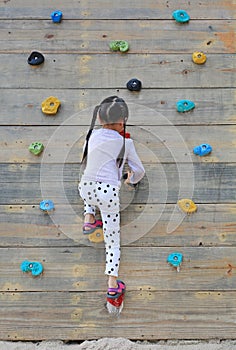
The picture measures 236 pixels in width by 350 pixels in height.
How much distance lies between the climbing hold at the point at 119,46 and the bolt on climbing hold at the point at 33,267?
2.53 ft

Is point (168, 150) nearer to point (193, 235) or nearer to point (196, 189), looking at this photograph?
point (196, 189)

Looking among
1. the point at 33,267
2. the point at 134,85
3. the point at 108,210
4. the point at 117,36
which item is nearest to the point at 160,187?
the point at 108,210

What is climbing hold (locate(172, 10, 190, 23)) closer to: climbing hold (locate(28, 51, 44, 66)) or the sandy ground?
climbing hold (locate(28, 51, 44, 66))

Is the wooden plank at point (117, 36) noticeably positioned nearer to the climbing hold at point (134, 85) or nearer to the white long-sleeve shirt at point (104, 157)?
the climbing hold at point (134, 85)

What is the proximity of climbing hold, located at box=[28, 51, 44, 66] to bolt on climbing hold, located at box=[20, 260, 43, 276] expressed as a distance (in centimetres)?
68

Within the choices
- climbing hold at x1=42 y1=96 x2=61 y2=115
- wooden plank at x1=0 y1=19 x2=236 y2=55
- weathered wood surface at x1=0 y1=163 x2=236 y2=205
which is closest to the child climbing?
weathered wood surface at x1=0 y1=163 x2=236 y2=205

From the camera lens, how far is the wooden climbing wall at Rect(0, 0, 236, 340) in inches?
61.8

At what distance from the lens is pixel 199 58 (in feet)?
5.99

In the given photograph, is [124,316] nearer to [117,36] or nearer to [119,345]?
[119,345]

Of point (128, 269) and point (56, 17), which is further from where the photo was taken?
point (56, 17)

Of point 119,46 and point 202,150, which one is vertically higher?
point 119,46

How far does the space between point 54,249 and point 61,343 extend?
Answer: 28 centimetres

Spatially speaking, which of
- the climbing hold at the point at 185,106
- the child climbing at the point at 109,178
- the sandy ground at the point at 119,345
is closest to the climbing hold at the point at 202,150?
the climbing hold at the point at 185,106

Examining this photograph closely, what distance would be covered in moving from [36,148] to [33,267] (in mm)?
380
